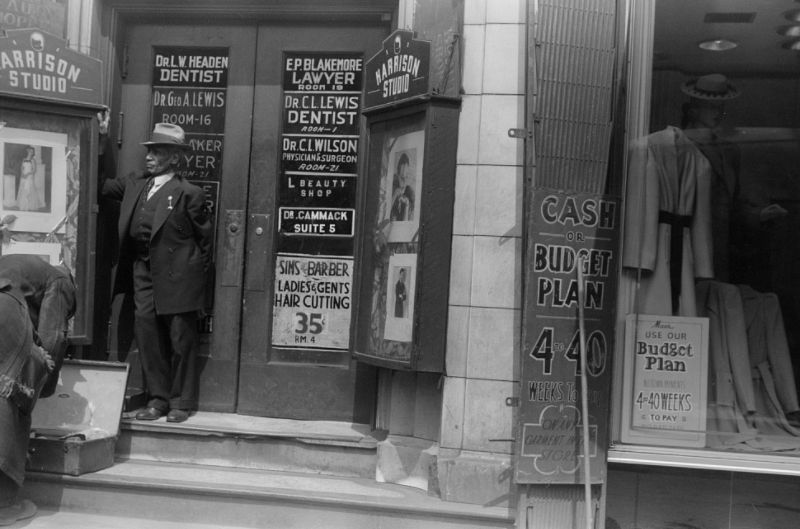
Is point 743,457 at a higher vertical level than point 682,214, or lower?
lower

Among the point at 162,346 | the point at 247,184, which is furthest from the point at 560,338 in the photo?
the point at 162,346

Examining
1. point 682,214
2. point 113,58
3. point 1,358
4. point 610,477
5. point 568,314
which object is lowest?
point 610,477

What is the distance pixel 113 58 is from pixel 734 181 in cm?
439

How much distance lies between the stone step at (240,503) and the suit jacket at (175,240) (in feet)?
3.92

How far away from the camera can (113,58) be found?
6645 millimetres

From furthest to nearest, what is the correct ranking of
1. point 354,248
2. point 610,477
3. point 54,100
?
point 354,248 → point 54,100 → point 610,477

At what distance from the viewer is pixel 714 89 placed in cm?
578

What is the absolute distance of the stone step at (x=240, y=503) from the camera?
532 centimetres

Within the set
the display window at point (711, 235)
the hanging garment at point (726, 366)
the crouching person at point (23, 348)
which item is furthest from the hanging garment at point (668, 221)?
the crouching person at point (23, 348)

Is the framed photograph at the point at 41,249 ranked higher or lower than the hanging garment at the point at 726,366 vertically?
higher

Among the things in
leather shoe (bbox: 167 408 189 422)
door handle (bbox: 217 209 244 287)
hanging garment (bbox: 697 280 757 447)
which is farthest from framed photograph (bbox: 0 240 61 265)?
hanging garment (bbox: 697 280 757 447)

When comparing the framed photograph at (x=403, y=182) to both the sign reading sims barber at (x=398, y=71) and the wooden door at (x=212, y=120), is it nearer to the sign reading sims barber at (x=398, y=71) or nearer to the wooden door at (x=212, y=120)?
the sign reading sims barber at (x=398, y=71)

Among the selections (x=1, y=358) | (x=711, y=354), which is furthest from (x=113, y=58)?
(x=711, y=354)

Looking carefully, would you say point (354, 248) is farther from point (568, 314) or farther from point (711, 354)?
point (711, 354)
